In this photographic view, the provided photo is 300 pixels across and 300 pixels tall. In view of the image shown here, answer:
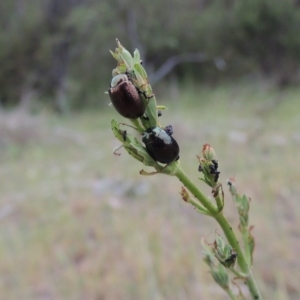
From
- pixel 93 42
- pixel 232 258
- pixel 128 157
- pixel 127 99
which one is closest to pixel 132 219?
pixel 128 157

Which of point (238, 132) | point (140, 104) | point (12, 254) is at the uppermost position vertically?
point (238, 132)

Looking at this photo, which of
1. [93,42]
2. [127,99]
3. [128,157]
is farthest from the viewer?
[93,42]

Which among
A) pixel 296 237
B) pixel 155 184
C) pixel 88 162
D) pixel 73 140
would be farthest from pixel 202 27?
pixel 296 237

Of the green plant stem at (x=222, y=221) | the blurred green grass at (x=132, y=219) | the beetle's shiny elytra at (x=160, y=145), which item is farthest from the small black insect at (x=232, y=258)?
the blurred green grass at (x=132, y=219)

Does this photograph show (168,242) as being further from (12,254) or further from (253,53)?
(253,53)

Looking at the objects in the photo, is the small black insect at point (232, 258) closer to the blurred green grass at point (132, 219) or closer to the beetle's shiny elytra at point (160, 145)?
the beetle's shiny elytra at point (160, 145)

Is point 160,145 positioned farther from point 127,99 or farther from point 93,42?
point 93,42
